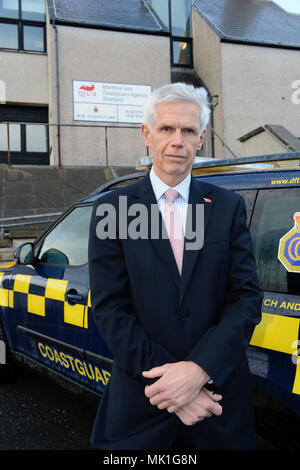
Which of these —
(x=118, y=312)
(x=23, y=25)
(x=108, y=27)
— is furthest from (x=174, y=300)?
(x=23, y=25)

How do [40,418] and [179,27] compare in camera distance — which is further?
[179,27]

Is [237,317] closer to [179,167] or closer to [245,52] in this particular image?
[179,167]

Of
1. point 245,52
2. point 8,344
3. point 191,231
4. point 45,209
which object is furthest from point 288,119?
point 191,231

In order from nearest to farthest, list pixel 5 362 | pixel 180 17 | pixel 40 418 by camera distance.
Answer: pixel 40 418
pixel 5 362
pixel 180 17

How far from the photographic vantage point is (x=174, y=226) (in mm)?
1329

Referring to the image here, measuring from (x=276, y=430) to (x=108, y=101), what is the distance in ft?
40.2

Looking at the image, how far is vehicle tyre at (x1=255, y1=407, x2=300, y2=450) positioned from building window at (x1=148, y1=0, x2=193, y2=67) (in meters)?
15.6

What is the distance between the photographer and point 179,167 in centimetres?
132

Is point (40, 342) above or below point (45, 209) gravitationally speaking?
below

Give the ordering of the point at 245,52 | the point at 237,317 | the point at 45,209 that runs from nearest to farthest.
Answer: the point at 237,317 → the point at 45,209 → the point at 245,52

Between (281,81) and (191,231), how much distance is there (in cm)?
1446

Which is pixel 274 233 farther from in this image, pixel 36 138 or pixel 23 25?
pixel 23 25

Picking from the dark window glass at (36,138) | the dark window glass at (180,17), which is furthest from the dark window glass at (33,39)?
the dark window glass at (180,17)

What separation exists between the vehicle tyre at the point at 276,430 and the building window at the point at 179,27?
615 inches
